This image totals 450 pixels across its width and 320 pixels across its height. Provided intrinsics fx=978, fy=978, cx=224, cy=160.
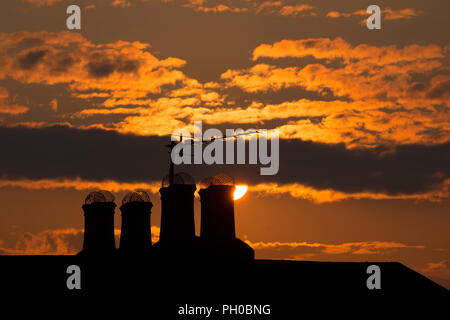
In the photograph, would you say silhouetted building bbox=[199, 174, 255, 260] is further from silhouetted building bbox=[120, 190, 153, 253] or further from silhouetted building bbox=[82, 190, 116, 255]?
silhouetted building bbox=[82, 190, 116, 255]

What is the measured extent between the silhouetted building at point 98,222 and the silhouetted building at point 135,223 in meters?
1.01

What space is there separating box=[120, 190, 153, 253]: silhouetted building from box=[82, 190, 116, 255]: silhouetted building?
1012mm

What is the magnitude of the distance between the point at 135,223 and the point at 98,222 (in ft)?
9.11

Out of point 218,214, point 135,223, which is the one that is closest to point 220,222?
point 218,214

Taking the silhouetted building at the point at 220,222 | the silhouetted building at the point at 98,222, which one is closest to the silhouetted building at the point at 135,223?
the silhouetted building at the point at 98,222

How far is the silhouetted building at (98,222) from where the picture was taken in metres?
72.8

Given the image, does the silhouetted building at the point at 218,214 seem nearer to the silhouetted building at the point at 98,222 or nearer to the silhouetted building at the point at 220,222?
the silhouetted building at the point at 220,222

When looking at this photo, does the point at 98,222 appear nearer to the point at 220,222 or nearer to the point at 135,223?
the point at 135,223

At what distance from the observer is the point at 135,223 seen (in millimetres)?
72875

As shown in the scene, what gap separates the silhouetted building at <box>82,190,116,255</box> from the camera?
72.8 metres

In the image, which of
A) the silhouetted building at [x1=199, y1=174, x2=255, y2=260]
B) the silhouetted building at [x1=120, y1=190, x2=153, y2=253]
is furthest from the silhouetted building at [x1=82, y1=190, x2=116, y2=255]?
the silhouetted building at [x1=199, y1=174, x2=255, y2=260]
